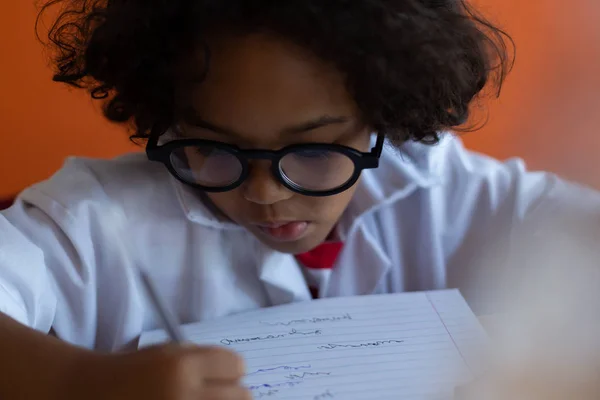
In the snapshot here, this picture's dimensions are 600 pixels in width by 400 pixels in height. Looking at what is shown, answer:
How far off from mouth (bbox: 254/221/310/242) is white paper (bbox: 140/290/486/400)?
6 cm

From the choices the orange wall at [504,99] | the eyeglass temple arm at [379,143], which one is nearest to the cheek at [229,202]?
the eyeglass temple arm at [379,143]

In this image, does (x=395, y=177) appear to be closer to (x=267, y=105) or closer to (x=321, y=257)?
(x=321, y=257)

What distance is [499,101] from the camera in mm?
949

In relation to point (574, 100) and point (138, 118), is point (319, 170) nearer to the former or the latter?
point (138, 118)

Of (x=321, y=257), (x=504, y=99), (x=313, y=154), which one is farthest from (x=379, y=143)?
(x=504, y=99)

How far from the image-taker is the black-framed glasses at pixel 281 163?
1.53ft

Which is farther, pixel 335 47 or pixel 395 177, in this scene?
pixel 395 177

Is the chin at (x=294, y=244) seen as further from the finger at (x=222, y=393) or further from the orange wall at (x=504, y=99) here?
the orange wall at (x=504, y=99)

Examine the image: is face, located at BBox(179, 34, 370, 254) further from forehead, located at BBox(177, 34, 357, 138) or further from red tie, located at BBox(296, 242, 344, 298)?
red tie, located at BBox(296, 242, 344, 298)

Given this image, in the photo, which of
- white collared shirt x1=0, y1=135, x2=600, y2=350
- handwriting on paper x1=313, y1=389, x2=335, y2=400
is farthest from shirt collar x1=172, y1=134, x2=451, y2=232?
handwriting on paper x1=313, y1=389, x2=335, y2=400

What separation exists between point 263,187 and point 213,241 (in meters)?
0.13

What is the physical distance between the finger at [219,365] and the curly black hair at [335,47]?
221mm

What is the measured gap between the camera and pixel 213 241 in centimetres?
59

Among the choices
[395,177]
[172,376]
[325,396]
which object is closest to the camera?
[172,376]
